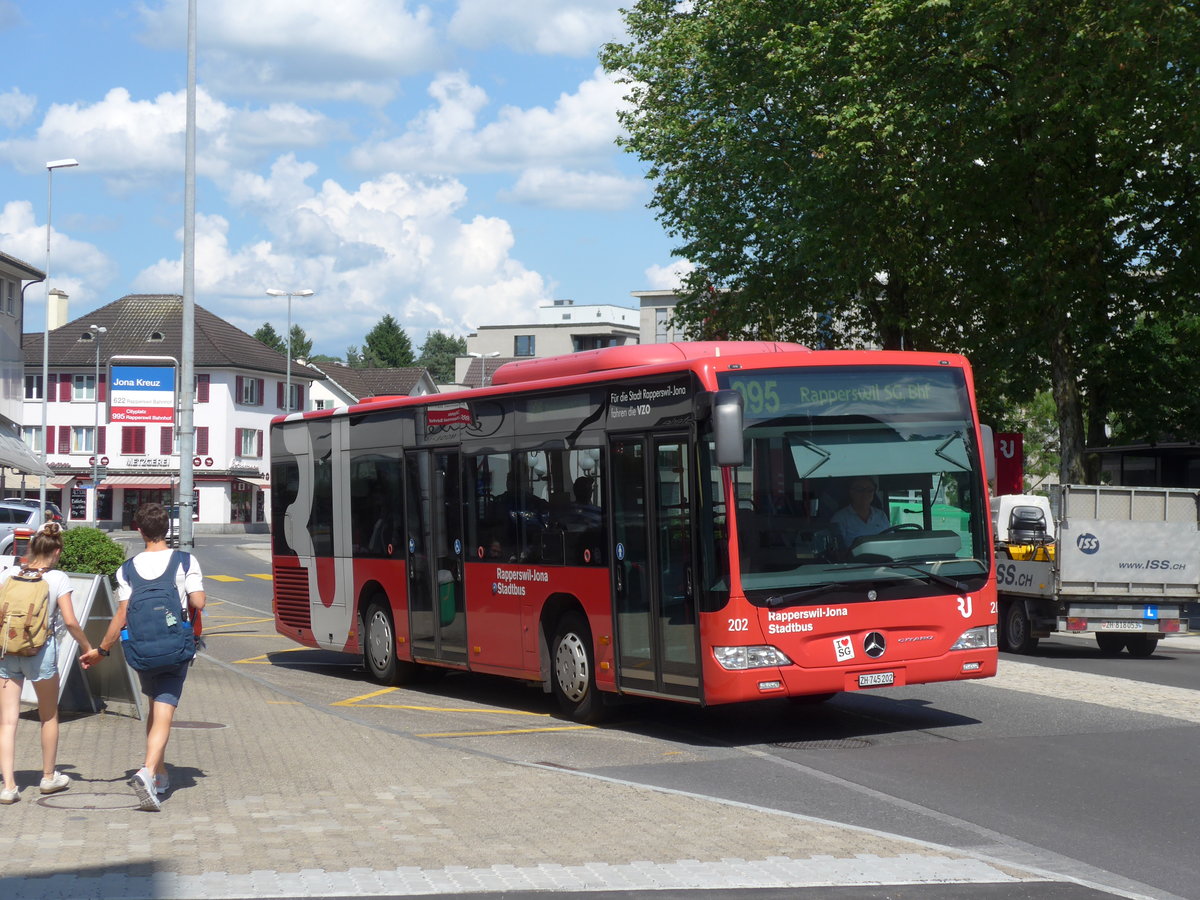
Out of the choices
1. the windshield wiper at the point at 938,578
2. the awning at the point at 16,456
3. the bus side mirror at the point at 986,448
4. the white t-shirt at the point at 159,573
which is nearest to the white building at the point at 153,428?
the awning at the point at 16,456

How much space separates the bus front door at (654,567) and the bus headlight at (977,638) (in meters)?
2.20

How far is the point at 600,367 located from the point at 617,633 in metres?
2.35

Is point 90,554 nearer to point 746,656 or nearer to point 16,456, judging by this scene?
point 746,656

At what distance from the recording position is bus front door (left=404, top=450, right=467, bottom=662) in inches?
624

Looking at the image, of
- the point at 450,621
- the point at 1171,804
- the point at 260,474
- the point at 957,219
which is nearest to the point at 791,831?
the point at 1171,804

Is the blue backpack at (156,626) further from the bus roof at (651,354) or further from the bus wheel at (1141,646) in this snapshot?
the bus wheel at (1141,646)

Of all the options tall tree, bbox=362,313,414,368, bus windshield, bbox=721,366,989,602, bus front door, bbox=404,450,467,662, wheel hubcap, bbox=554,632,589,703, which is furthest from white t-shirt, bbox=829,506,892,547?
tall tree, bbox=362,313,414,368

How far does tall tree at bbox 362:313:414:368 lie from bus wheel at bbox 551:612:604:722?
152314 mm

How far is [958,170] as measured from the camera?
32031 millimetres

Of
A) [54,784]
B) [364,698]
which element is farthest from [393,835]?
[364,698]

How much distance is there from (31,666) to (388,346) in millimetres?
158502

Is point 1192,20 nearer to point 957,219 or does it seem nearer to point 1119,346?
point 957,219

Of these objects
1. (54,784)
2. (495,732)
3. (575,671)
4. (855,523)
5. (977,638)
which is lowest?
(495,732)

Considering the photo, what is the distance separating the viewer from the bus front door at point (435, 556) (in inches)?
624
